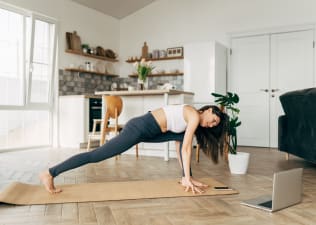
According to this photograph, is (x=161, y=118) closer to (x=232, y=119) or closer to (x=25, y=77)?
(x=232, y=119)

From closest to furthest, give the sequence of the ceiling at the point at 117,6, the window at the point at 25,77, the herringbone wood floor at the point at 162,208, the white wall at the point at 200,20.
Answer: the herringbone wood floor at the point at 162,208 → the window at the point at 25,77 → the white wall at the point at 200,20 → the ceiling at the point at 117,6

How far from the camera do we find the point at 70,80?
674 cm

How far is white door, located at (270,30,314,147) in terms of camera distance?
20.4ft

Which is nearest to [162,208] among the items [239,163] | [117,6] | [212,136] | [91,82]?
[212,136]

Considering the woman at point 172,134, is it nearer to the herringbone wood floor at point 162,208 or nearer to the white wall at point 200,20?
the herringbone wood floor at point 162,208

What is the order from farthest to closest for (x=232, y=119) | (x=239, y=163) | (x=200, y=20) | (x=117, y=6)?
1. (x=117, y=6)
2. (x=200, y=20)
3. (x=232, y=119)
4. (x=239, y=163)

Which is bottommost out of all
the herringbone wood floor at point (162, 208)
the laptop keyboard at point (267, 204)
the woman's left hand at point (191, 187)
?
the herringbone wood floor at point (162, 208)

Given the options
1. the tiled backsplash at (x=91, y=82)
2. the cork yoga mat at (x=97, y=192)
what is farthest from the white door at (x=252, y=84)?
the cork yoga mat at (x=97, y=192)

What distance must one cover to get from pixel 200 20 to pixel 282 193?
552cm

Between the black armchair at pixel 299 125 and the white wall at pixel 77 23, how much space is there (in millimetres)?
4227

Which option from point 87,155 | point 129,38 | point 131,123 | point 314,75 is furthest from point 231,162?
point 129,38

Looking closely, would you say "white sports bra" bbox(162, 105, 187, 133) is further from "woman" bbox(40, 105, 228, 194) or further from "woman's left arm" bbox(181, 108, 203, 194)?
"woman's left arm" bbox(181, 108, 203, 194)

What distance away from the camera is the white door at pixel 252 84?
21.6 feet

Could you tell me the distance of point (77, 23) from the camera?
6.89 m
